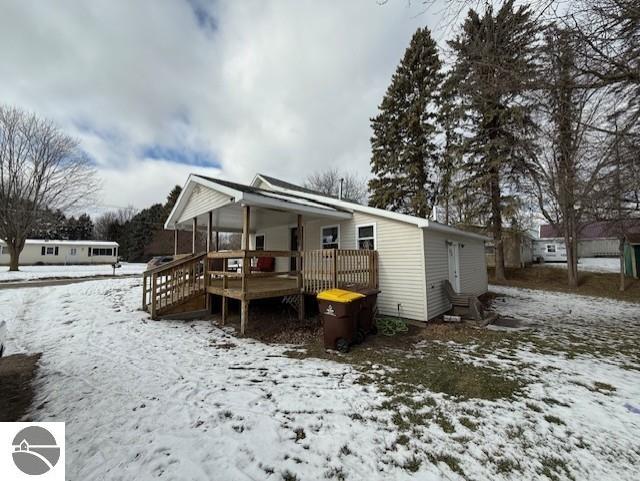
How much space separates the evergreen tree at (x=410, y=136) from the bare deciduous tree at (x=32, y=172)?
2383 cm

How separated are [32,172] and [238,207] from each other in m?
23.4

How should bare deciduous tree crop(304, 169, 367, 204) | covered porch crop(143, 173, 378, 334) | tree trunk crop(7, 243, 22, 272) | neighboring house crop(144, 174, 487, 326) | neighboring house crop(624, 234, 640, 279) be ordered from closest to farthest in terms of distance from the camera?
1. covered porch crop(143, 173, 378, 334)
2. neighboring house crop(144, 174, 487, 326)
3. neighboring house crop(624, 234, 640, 279)
4. tree trunk crop(7, 243, 22, 272)
5. bare deciduous tree crop(304, 169, 367, 204)

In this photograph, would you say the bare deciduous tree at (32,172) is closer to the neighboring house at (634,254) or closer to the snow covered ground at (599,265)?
the neighboring house at (634,254)

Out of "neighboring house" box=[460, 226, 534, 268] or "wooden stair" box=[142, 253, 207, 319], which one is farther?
"neighboring house" box=[460, 226, 534, 268]

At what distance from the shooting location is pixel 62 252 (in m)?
33.2

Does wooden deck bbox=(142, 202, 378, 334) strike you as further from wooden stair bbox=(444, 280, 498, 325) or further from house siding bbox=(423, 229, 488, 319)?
wooden stair bbox=(444, 280, 498, 325)

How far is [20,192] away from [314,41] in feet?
84.3

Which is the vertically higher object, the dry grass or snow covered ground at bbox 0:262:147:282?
snow covered ground at bbox 0:262:147:282

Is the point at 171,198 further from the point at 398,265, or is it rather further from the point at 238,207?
the point at 398,265

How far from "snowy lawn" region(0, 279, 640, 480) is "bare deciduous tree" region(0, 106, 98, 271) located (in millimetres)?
21080

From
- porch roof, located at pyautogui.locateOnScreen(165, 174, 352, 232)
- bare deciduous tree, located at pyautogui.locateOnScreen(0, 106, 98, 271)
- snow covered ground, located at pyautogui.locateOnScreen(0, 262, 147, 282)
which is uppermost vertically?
bare deciduous tree, located at pyautogui.locateOnScreen(0, 106, 98, 271)

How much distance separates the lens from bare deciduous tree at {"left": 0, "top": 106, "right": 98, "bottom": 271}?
63.2 feet

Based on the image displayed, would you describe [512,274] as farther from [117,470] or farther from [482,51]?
[117,470]

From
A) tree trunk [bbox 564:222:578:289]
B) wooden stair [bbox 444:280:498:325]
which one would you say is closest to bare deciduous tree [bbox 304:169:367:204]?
tree trunk [bbox 564:222:578:289]
